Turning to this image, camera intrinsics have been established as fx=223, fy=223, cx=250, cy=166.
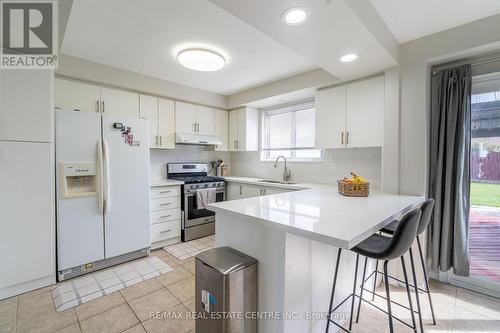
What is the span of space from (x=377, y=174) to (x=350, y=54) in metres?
1.50

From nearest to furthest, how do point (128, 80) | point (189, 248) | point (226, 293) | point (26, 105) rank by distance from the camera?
point (226, 293)
point (26, 105)
point (128, 80)
point (189, 248)

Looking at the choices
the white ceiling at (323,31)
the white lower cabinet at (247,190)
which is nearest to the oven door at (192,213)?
the white lower cabinet at (247,190)

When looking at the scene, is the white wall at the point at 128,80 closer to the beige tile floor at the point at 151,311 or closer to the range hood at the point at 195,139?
the range hood at the point at 195,139

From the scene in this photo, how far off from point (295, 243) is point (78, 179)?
247 centimetres

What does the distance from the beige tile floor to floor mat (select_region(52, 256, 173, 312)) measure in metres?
0.08

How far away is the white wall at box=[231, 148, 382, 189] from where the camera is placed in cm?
281

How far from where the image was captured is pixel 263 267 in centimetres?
133

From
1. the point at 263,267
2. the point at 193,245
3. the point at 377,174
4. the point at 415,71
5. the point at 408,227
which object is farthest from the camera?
the point at 193,245

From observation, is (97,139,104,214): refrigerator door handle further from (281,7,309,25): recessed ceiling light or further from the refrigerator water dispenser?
(281,7,309,25): recessed ceiling light

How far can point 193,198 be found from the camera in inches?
135

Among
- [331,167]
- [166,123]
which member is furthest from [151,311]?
[331,167]

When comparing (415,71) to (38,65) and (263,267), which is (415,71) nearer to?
(263,267)

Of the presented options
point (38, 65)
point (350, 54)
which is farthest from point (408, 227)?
point (38, 65)

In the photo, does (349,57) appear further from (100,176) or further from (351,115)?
(100,176)
